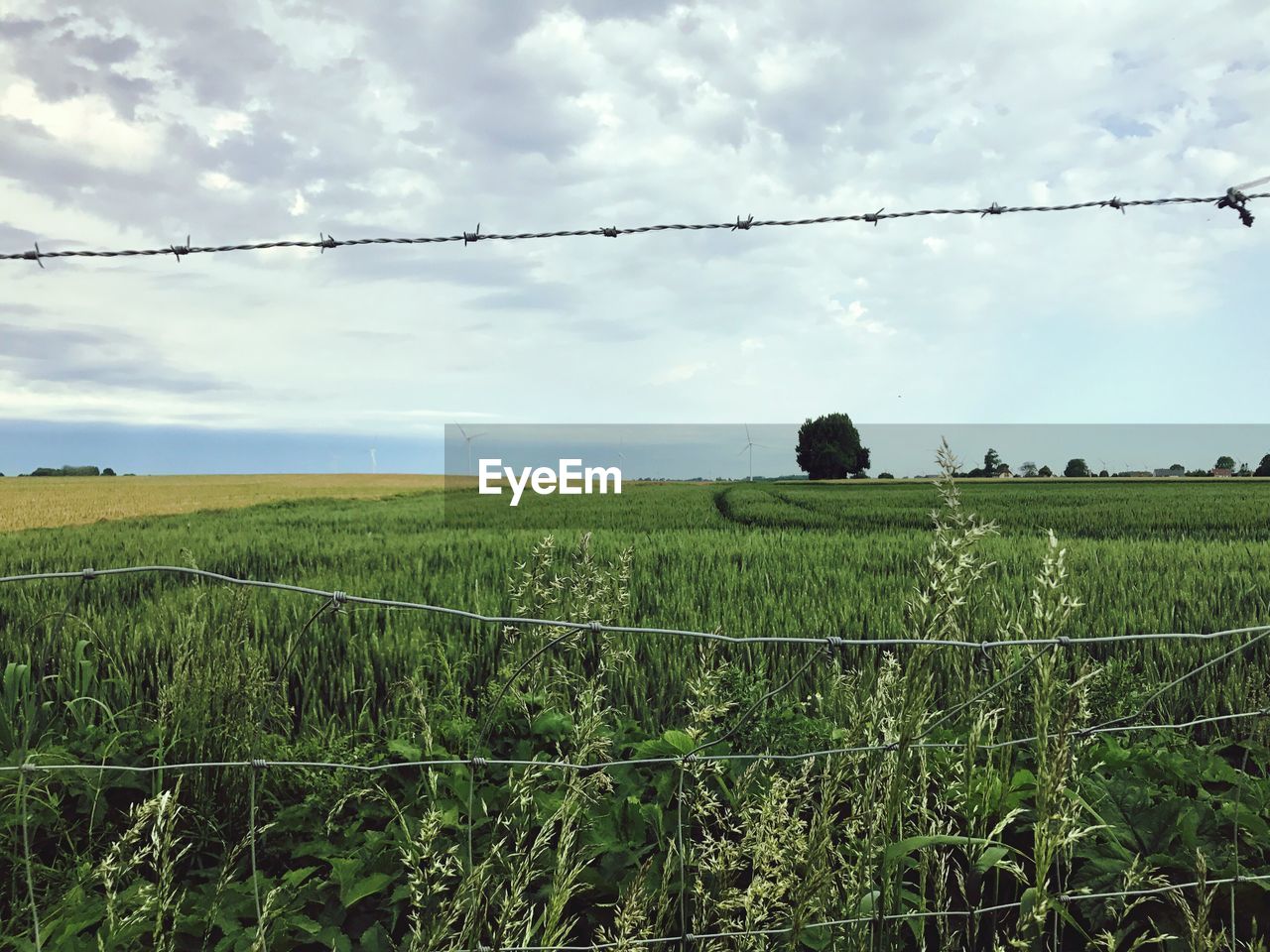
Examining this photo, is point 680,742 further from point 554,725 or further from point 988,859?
point 988,859

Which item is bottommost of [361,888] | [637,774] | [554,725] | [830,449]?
[361,888]

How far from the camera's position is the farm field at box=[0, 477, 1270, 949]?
6.49ft

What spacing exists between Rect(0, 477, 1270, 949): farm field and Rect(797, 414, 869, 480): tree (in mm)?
40871

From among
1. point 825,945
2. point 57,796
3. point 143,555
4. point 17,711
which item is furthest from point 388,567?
point 825,945

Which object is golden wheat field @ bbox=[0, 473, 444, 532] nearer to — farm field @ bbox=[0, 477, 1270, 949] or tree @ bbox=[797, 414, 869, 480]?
farm field @ bbox=[0, 477, 1270, 949]

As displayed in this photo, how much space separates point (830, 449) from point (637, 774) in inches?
1790

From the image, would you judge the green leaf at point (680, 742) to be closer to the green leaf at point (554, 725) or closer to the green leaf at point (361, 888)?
the green leaf at point (554, 725)

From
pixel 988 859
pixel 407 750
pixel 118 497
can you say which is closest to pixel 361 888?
pixel 407 750

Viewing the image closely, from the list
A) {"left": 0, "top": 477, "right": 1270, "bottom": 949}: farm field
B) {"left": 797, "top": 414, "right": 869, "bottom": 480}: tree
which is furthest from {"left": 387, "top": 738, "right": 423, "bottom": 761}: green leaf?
{"left": 797, "top": 414, "right": 869, "bottom": 480}: tree

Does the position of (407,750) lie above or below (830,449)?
below

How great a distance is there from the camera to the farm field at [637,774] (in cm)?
198

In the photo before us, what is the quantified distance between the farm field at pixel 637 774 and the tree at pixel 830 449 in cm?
4087

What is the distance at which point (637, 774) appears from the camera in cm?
268

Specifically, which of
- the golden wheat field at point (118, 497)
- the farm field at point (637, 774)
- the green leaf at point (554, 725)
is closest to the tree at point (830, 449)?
the golden wheat field at point (118, 497)
